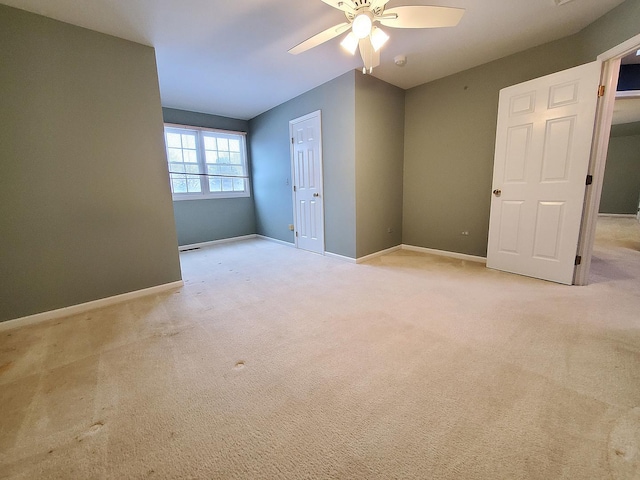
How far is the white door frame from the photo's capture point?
7.70 feet

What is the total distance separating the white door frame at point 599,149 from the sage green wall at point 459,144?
27cm

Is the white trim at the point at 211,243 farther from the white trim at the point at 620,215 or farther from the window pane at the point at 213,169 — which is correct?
the white trim at the point at 620,215

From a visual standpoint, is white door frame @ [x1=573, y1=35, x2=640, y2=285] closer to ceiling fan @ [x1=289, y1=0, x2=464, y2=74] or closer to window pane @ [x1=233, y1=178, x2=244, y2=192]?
ceiling fan @ [x1=289, y1=0, x2=464, y2=74]

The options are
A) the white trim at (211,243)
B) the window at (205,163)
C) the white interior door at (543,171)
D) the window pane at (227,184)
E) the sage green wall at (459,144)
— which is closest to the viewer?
the white interior door at (543,171)

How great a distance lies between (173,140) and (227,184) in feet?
4.00

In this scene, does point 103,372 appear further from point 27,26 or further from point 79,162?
point 27,26

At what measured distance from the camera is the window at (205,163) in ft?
15.7

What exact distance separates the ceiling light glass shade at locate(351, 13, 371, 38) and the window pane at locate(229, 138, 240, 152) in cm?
427

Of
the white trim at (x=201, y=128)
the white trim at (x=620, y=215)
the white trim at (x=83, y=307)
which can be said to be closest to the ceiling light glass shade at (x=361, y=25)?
the white trim at (x=83, y=307)

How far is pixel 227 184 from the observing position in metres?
5.48

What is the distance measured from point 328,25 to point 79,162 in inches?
104

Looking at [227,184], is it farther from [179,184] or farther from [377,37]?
[377,37]

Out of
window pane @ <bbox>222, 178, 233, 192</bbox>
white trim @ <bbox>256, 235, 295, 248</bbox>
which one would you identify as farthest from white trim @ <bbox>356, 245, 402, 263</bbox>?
window pane @ <bbox>222, 178, 233, 192</bbox>

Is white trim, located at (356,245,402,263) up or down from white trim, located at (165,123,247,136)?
down
